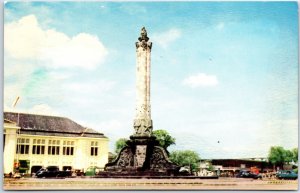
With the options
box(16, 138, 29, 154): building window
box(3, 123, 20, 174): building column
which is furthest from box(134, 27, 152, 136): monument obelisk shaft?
box(3, 123, 20, 174): building column

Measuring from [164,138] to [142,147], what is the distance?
88 centimetres

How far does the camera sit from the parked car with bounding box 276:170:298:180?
16016 mm

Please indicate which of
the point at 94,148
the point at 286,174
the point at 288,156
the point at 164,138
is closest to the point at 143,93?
the point at 164,138

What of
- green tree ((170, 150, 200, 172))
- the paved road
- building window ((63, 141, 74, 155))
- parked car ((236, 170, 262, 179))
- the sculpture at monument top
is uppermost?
the sculpture at monument top

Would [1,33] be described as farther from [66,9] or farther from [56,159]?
[56,159]

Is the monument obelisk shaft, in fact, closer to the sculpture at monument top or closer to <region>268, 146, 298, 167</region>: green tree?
the sculpture at monument top

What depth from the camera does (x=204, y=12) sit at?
16.2 m

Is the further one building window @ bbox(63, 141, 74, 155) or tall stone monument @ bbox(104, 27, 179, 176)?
tall stone monument @ bbox(104, 27, 179, 176)

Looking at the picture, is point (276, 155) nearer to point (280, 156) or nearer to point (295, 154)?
point (280, 156)

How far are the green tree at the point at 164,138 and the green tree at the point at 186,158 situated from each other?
32 centimetres

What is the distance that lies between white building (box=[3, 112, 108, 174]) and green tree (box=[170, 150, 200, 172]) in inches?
71.2

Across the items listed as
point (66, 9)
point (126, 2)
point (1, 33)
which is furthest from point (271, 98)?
point (1, 33)

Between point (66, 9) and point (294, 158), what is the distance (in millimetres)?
6643

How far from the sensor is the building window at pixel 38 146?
1664cm
